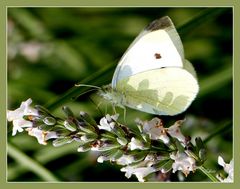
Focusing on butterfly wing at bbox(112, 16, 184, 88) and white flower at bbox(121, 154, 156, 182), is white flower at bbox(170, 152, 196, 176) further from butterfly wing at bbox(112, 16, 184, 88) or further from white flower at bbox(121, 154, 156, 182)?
butterfly wing at bbox(112, 16, 184, 88)

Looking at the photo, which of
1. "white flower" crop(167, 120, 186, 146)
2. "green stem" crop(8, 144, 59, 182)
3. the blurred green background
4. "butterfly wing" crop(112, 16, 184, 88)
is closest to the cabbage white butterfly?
"butterfly wing" crop(112, 16, 184, 88)

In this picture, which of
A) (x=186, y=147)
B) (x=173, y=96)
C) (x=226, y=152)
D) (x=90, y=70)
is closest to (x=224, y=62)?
(x=226, y=152)

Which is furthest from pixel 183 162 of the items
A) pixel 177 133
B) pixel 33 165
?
pixel 33 165

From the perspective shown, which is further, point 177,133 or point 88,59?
point 88,59

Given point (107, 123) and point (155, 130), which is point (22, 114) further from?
point (155, 130)

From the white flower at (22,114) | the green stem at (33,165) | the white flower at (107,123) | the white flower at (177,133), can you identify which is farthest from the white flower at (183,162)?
the green stem at (33,165)

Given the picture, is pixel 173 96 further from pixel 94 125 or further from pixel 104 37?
pixel 104 37

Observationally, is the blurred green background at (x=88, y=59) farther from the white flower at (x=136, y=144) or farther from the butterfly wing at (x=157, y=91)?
the white flower at (x=136, y=144)
